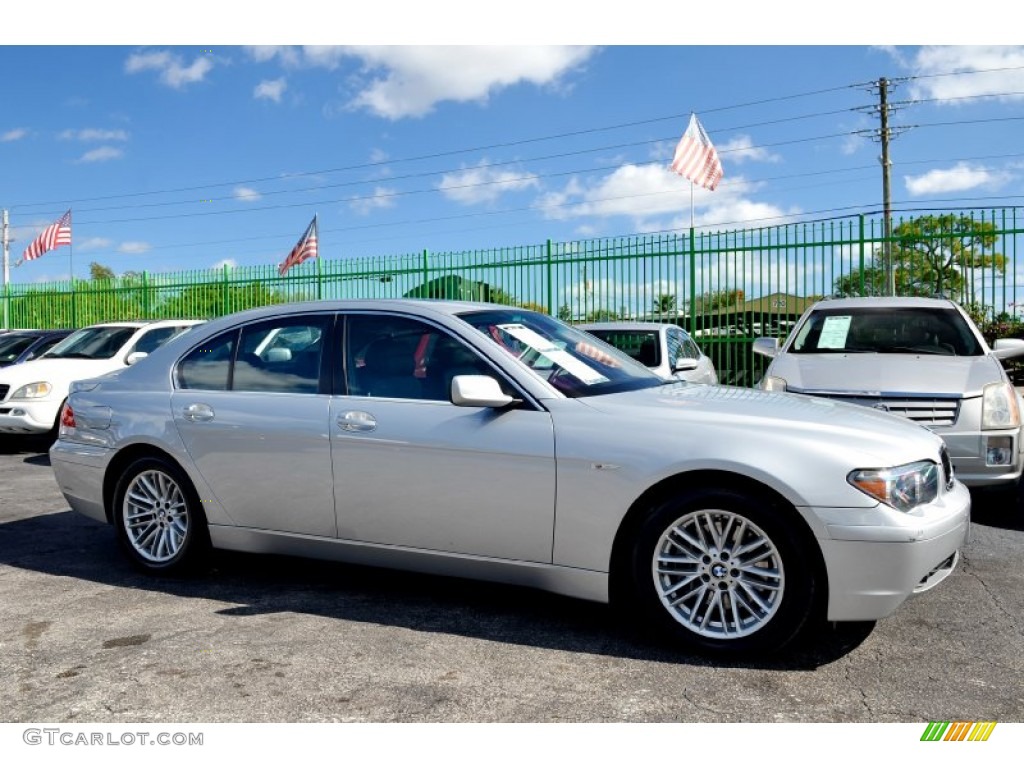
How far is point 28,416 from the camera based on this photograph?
1056cm

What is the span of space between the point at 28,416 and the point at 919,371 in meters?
9.13

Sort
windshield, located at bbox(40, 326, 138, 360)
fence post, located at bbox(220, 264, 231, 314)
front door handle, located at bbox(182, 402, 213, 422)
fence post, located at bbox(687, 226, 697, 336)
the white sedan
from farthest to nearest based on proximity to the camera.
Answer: fence post, located at bbox(220, 264, 231, 314)
fence post, located at bbox(687, 226, 697, 336)
windshield, located at bbox(40, 326, 138, 360)
the white sedan
front door handle, located at bbox(182, 402, 213, 422)

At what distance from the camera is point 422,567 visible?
4.38m

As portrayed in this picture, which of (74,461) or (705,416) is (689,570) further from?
(74,461)

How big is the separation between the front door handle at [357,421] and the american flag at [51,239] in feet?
82.3

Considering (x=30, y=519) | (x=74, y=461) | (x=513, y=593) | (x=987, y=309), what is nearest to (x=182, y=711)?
(x=513, y=593)

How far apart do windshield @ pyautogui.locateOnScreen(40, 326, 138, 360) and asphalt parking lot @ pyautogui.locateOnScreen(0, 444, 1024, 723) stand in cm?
682

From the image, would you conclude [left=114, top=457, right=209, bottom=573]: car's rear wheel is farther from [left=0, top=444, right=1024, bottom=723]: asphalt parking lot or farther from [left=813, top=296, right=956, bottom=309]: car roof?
[left=813, top=296, right=956, bottom=309]: car roof

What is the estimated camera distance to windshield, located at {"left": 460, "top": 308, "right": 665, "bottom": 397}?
170 inches

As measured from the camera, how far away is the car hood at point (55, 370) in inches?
425

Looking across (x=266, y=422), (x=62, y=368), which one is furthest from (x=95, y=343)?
(x=266, y=422)

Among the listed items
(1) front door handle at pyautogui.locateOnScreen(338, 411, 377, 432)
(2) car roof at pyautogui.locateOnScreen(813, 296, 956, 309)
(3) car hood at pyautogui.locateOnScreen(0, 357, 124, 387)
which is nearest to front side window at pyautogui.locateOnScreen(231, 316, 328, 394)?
(1) front door handle at pyautogui.locateOnScreen(338, 411, 377, 432)

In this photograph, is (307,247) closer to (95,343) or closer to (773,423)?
(95,343)

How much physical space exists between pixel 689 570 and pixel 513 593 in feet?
3.89
